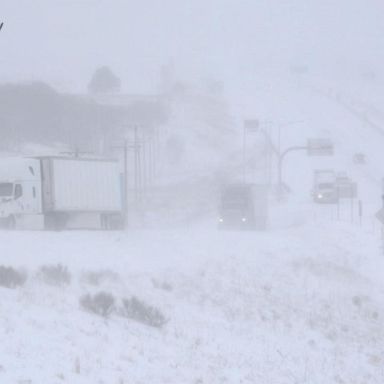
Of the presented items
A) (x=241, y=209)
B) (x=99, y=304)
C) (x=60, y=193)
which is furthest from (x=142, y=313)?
(x=241, y=209)

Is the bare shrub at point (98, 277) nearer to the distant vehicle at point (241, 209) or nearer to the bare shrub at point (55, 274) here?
the bare shrub at point (55, 274)

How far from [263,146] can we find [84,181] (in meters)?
71.2

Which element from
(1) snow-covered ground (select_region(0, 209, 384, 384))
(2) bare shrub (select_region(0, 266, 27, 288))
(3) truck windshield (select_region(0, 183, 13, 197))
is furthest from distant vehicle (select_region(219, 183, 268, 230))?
(2) bare shrub (select_region(0, 266, 27, 288))

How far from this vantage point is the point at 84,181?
1822 inches

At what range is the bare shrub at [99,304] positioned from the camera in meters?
21.6

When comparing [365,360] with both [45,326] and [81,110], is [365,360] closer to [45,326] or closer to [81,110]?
[45,326]

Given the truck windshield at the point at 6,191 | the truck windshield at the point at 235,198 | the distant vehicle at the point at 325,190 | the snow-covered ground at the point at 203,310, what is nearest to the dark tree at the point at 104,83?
the distant vehicle at the point at 325,190

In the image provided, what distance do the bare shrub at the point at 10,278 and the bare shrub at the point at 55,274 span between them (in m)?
0.67

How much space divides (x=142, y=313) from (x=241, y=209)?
115 ft

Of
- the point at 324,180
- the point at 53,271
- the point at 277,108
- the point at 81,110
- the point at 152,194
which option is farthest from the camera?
the point at 277,108

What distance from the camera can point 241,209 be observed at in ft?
188

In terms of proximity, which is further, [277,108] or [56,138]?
[277,108]

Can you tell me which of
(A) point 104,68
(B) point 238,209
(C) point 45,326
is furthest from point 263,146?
(C) point 45,326

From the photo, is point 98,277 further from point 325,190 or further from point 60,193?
point 325,190
